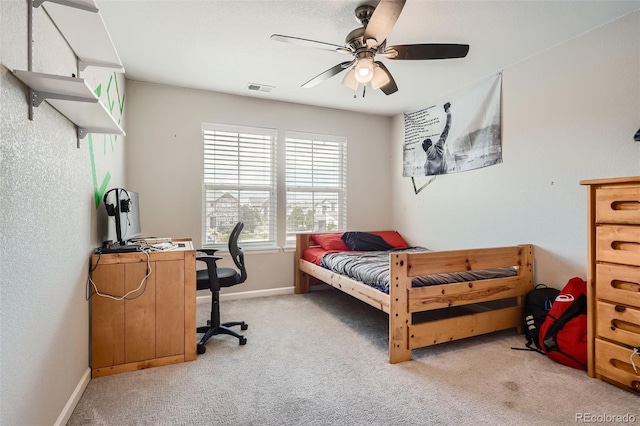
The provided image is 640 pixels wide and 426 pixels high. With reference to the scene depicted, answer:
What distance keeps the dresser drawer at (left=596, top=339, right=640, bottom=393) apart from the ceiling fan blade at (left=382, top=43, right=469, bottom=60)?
1950mm

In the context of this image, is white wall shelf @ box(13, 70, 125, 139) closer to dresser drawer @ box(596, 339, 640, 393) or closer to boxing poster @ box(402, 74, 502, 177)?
dresser drawer @ box(596, 339, 640, 393)

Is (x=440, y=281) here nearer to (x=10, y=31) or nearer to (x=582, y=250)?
(x=582, y=250)

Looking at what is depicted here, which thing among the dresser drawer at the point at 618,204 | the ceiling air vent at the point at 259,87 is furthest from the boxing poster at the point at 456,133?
the ceiling air vent at the point at 259,87

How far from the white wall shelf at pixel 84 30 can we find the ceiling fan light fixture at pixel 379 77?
5.17 ft

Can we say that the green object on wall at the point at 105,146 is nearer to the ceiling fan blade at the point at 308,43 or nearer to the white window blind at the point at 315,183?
the ceiling fan blade at the point at 308,43

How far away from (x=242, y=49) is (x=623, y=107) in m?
2.79

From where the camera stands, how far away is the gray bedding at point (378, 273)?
2404mm

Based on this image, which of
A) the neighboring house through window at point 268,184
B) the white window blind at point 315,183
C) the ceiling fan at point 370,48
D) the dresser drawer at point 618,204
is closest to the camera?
the dresser drawer at point 618,204

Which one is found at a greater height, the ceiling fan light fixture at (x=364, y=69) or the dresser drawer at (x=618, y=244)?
the ceiling fan light fixture at (x=364, y=69)

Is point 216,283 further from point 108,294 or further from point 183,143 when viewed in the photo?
point 183,143

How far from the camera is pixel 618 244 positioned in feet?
6.20

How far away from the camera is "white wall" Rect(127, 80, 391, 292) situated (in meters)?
3.42

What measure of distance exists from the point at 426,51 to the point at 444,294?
65.4 inches

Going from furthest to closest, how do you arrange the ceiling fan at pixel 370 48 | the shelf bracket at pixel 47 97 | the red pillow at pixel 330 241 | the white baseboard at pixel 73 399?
1. the red pillow at pixel 330 241
2. the ceiling fan at pixel 370 48
3. the white baseboard at pixel 73 399
4. the shelf bracket at pixel 47 97
